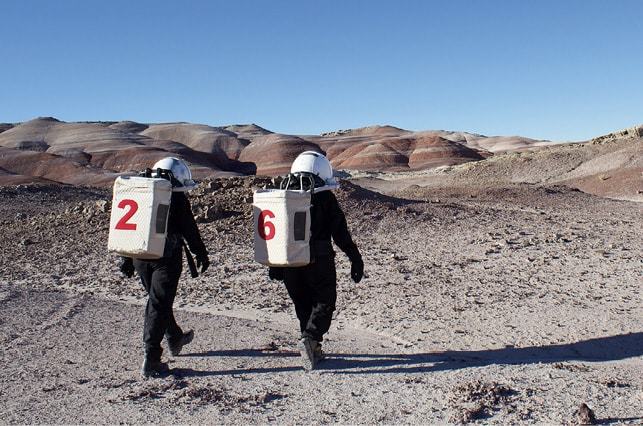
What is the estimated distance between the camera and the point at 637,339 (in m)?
6.48

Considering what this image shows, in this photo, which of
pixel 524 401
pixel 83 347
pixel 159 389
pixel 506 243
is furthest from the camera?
pixel 506 243

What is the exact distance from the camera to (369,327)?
7.31m

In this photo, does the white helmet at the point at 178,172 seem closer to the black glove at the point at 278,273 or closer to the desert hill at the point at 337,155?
the black glove at the point at 278,273

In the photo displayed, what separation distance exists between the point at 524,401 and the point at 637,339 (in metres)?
2.26

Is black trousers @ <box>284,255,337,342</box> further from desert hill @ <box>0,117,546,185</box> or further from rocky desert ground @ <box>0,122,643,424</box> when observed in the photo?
desert hill @ <box>0,117,546,185</box>

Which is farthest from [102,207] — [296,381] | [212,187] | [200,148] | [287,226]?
[200,148]

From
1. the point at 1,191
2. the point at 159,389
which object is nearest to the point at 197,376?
the point at 159,389

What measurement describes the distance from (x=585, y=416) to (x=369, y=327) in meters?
3.14

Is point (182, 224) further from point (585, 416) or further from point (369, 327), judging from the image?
point (585, 416)

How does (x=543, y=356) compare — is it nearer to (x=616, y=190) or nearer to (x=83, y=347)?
(x=83, y=347)

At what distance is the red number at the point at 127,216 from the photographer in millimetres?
5410

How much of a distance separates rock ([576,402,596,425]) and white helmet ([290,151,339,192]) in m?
2.53

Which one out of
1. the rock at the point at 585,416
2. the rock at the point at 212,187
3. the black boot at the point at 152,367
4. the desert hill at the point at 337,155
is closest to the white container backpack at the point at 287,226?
the black boot at the point at 152,367

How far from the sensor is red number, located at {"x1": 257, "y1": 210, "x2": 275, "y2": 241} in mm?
5473
